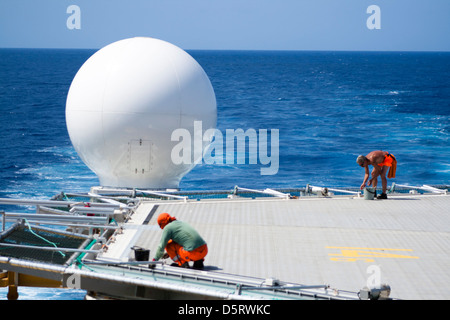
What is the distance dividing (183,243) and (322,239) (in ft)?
9.51

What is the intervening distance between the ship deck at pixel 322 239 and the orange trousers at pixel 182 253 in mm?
231

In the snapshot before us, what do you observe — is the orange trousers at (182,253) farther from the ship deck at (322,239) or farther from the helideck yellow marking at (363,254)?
the helideck yellow marking at (363,254)

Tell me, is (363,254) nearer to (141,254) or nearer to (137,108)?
(141,254)

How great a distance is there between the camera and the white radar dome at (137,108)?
44.8ft

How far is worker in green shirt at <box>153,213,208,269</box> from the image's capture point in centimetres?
836

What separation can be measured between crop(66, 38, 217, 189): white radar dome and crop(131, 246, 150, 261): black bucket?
556cm

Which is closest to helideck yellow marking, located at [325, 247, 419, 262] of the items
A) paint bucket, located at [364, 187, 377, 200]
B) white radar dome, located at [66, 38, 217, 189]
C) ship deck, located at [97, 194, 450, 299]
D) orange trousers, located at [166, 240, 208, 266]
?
ship deck, located at [97, 194, 450, 299]

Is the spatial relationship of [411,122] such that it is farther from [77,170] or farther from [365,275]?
[365,275]

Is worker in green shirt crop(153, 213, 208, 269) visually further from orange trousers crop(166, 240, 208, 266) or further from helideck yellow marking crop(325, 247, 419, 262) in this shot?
helideck yellow marking crop(325, 247, 419, 262)

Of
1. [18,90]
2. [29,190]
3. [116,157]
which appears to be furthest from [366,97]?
[116,157]

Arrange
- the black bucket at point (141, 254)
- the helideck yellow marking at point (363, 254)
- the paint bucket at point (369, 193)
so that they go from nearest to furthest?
the black bucket at point (141, 254)
the helideck yellow marking at point (363, 254)
the paint bucket at point (369, 193)

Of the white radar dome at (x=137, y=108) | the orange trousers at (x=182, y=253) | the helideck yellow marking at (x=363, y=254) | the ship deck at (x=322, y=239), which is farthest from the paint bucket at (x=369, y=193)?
the orange trousers at (x=182, y=253)
